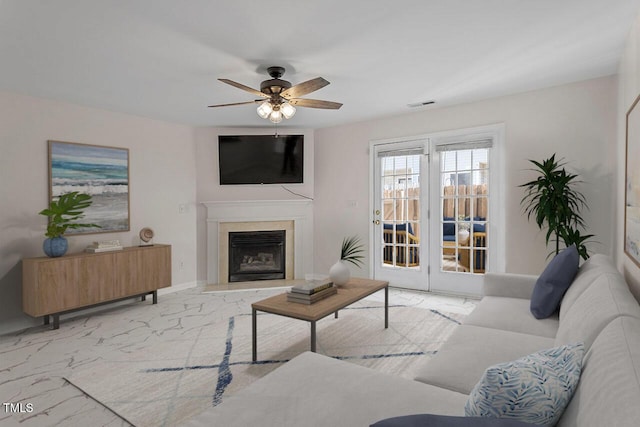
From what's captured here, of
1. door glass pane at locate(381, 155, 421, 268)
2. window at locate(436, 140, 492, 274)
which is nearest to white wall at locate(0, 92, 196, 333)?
door glass pane at locate(381, 155, 421, 268)

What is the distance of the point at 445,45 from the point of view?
2.68 m

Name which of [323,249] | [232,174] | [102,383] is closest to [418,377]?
[102,383]

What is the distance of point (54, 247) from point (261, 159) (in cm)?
283

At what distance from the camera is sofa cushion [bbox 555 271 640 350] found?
1251 millimetres

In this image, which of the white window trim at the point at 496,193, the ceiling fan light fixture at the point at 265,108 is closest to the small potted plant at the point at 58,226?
the ceiling fan light fixture at the point at 265,108

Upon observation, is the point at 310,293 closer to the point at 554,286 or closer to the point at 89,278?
the point at 554,286

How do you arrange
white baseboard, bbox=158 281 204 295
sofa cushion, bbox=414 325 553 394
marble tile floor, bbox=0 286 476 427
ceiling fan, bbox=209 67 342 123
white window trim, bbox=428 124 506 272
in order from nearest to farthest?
sofa cushion, bbox=414 325 553 394 < marble tile floor, bbox=0 286 476 427 < ceiling fan, bbox=209 67 342 123 < white window trim, bbox=428 124 506 272 < white baseboard, bbox=158 281 204 295

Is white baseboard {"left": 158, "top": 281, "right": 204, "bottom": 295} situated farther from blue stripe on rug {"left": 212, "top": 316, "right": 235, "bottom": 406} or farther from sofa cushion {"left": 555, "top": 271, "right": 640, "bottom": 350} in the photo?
sofa cushion {"left": 555, "top": 271, "right": 640, "bottom": 350}

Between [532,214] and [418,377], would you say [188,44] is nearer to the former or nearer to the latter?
[418,377]

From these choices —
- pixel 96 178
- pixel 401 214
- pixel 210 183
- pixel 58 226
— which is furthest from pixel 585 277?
pixel 96 178

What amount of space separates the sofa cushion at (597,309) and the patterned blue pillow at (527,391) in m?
0.29

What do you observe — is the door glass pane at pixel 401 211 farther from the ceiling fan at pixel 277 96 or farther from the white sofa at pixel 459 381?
the white sofa at pixel 459 381

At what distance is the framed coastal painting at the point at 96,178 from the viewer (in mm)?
3875

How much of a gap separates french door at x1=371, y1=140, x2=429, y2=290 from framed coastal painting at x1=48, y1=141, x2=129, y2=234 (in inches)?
132
